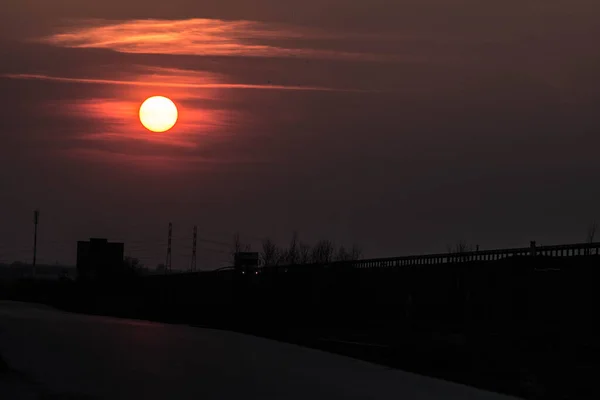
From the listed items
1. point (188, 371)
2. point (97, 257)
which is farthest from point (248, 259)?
point (97, 257)

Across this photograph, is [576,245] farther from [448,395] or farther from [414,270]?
[448,395]

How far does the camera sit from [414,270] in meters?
53.2

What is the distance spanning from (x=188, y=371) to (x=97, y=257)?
86387 millimetres

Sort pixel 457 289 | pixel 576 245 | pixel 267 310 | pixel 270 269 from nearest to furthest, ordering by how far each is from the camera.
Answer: pixel 576 245 → pixel 457 289 → pixel 267 310 → pixel 270 269

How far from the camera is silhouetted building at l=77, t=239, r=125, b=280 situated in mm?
115375

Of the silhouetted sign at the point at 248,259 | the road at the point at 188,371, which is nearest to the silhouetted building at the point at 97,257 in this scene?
the silhouetted sign at the point at 248,259

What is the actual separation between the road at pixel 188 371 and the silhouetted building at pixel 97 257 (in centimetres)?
6912

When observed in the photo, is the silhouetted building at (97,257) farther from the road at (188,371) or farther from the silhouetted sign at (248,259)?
the road at (188,371)

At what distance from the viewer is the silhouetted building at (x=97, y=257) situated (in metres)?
115

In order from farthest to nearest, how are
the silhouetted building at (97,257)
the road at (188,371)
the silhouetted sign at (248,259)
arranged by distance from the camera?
the silhouetted building at (97,257) → the silhouetted sign at (248,259) → the road at (188,371)

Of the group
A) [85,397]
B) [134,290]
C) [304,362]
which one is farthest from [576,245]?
[134,290]

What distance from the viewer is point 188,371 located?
33188mm

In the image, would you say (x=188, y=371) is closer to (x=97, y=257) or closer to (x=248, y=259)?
(x=248, y=259)

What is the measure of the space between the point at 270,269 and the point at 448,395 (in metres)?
41.9
